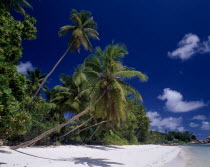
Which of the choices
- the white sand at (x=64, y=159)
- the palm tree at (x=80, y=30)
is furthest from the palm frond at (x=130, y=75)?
the palm tree at (x=80, y=30)

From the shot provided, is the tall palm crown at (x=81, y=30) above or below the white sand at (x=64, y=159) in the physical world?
above

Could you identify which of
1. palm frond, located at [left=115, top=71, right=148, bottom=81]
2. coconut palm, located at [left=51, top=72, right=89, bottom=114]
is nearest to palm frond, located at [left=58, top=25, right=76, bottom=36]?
coconut palm, located at [left=51, top=72, right=89, bottom=114]

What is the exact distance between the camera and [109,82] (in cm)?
955

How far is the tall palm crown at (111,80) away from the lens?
9.25m

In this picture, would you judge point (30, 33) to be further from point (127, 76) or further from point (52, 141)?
point (52, 141)

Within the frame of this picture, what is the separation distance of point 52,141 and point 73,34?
9604 millimetres

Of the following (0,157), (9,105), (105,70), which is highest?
(105,70)

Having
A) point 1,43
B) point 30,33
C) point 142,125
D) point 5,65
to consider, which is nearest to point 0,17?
point 1,43

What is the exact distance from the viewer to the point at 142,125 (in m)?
36.6

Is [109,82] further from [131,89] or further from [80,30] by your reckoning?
[80,30]

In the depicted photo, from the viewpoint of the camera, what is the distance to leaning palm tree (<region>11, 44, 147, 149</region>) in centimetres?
922

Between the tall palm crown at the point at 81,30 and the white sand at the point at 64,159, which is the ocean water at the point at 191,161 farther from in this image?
the tall palm crown at the point at 81,30

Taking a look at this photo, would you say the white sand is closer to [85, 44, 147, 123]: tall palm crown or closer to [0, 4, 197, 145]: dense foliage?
[0, 4, 197, 145]: dense foliage

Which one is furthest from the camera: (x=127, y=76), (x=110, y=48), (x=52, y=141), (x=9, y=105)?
(x=52, y=141)
